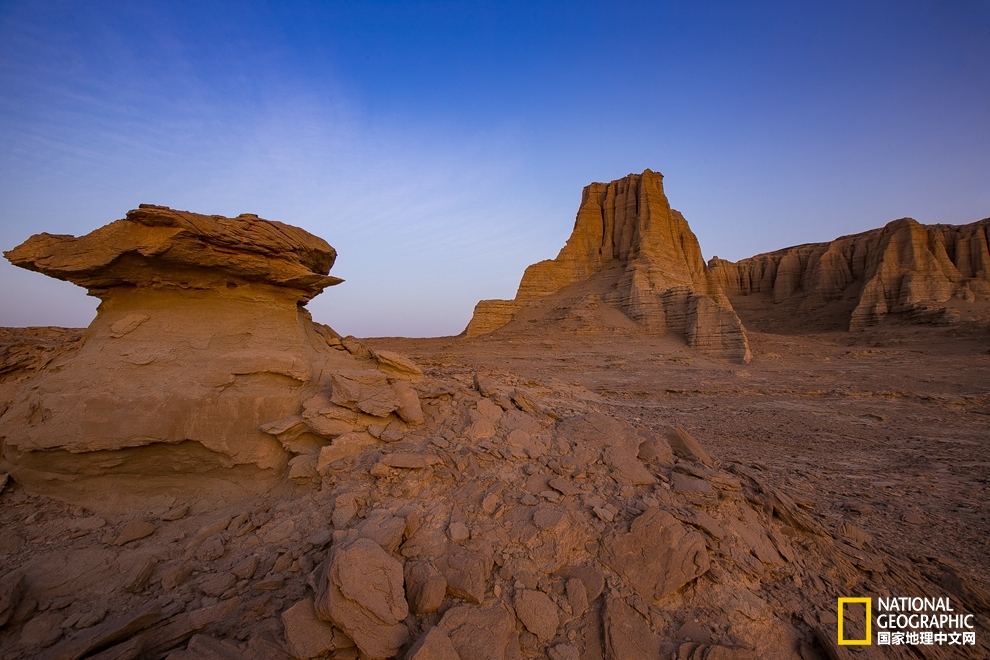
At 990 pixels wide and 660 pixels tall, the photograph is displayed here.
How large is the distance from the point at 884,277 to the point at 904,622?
4412cm

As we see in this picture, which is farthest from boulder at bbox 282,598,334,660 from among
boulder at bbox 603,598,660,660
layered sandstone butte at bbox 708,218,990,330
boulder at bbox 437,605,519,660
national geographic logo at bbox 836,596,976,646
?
layered sandstone butte at bbox 708,218,990,330

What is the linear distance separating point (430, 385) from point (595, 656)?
3.74 m

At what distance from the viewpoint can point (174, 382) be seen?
16.4 ft

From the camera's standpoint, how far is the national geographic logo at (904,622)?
295cm

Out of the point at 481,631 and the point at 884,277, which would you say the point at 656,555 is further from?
the point at 884,277

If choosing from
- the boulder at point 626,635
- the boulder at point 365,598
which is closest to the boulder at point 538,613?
the boulder at point 626,635

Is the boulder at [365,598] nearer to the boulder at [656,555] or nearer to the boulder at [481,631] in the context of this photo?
the boulder at [481,631]

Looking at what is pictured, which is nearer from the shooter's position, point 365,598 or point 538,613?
point 365,598

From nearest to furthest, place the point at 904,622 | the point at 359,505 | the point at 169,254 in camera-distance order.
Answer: the point at 904,622
the point at 359,505
the point at 169,254

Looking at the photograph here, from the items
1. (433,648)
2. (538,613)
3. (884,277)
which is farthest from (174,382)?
(884,277)

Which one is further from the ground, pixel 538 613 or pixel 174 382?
pixel 174 382

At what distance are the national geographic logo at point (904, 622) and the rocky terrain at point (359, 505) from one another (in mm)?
77

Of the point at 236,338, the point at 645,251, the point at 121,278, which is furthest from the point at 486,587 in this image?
the point at 645,251

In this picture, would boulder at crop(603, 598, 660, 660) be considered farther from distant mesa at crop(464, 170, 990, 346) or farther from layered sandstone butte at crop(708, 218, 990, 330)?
layered sandstone butte at crop(708, 218, 990, 330)
